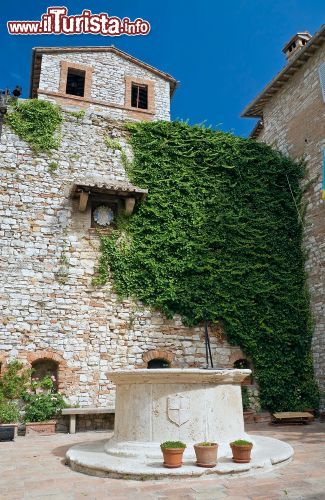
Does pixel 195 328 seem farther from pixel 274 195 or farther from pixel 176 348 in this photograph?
pixel 274 195

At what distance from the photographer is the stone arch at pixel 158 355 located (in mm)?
10624

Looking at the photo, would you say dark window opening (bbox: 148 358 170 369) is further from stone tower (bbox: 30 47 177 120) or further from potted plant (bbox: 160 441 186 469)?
stone tower (bbox: 30 47 177 120)

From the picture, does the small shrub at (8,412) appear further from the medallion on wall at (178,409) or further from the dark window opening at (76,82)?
the dark window opening at (76,82)

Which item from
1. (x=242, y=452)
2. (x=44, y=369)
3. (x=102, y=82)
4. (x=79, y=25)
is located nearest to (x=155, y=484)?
(x=242, y=452)

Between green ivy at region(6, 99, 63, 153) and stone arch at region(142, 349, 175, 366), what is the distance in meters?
6.35

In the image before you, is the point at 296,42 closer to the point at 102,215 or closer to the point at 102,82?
the point at 102,82

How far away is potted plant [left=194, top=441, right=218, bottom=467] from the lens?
16.3 feet

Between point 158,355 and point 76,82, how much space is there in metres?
12.6

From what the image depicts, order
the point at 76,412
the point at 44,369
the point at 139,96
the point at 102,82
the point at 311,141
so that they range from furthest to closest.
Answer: the point at 139,96
the point at 102,82
the point at 311,141
the point at 44,369
the point at 76,412

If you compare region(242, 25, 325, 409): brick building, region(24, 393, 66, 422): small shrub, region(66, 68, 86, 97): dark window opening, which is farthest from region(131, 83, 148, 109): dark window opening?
region(24, 393, 66, 422): small shrub

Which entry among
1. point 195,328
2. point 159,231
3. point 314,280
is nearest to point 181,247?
point 159,231

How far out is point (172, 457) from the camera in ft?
16.2

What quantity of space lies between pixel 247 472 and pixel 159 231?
296 inches

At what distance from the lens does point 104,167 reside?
12.1 m
